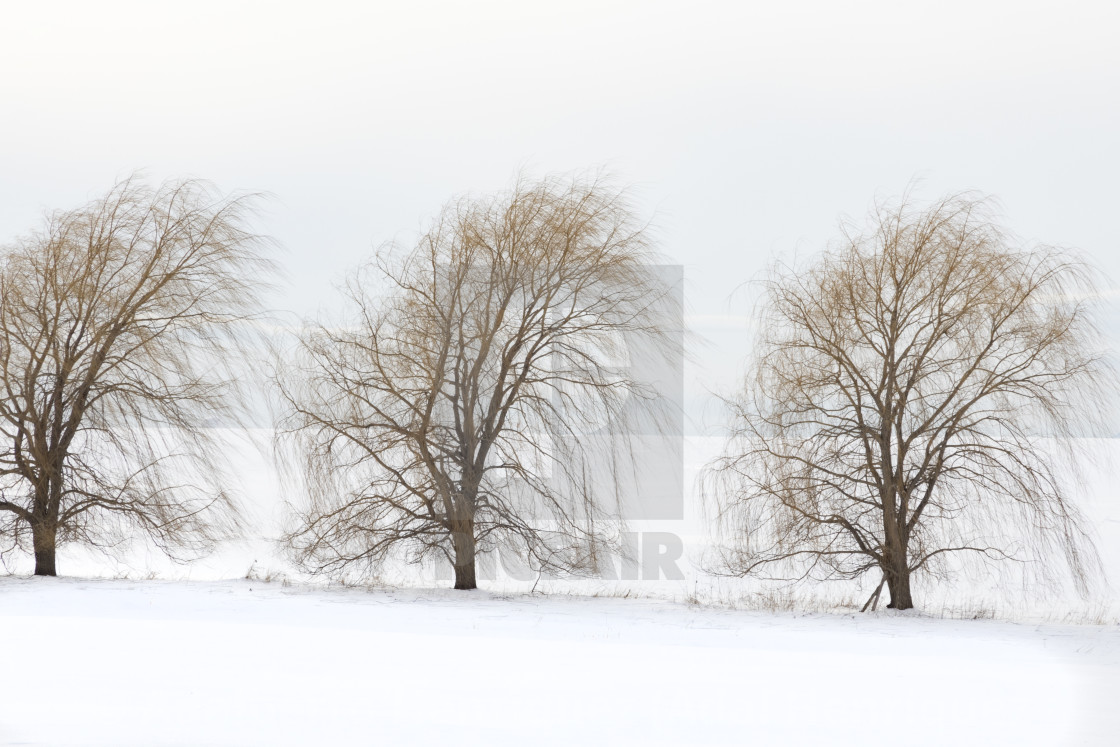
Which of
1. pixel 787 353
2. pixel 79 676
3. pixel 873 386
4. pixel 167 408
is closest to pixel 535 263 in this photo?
pixel 787 353

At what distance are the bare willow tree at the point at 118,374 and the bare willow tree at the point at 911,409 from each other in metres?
7.45

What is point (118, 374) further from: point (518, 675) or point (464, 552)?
point (518, 675)

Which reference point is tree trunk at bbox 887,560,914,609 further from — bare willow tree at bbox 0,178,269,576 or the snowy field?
bare willow tree at bbox 0,178,269,576

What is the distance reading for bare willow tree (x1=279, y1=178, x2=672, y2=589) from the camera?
500 inches

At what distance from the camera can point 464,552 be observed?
12758 mm

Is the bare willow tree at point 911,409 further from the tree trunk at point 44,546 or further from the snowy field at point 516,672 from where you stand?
the tree trunk at point 44,546

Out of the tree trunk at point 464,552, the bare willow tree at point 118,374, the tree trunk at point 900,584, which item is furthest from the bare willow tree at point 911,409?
the bare willow tree at point 118,374

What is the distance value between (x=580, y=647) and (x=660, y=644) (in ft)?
2.84

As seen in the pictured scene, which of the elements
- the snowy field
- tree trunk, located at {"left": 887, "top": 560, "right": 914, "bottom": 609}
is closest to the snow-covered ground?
the snowy field

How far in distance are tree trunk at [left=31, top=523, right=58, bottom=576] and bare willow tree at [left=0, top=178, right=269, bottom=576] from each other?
2 centimetres

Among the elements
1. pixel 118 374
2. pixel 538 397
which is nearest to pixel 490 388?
pixel 538 397

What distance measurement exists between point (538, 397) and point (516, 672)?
5.69m

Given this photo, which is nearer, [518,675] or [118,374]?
[518,675]

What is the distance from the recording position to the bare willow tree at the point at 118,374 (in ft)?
43.5
